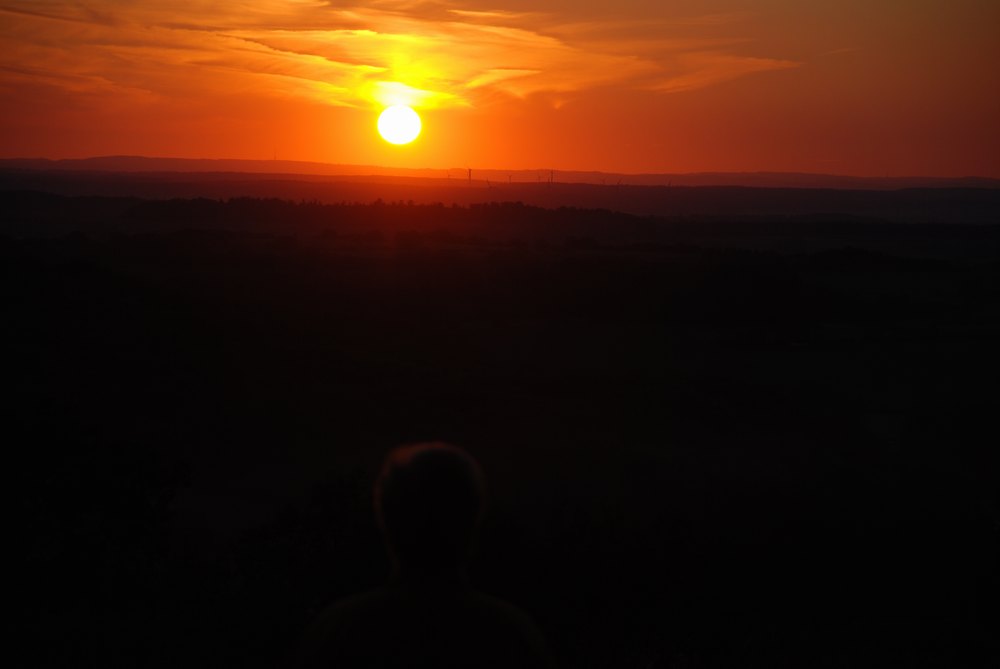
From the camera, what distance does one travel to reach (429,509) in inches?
83.0

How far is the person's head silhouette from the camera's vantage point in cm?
211

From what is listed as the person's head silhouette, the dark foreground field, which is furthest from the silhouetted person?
the dark foreground field

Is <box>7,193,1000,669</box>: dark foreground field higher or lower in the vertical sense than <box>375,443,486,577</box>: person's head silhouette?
lower

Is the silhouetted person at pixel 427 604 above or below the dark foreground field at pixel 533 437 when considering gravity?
above

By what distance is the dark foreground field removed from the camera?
358 inches

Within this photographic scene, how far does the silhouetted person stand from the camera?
2.06 m

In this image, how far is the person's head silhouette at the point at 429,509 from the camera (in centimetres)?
211

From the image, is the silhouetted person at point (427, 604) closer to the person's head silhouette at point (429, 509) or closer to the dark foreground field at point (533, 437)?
the person's head silhouette at point (429, 509)

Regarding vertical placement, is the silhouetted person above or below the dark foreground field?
above

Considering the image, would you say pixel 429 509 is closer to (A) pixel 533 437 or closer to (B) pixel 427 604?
(B) pixel 427 604

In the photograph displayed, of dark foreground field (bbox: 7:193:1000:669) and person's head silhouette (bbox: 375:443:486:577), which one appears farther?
dark foreground field (bbox: 7:193:1000:669)

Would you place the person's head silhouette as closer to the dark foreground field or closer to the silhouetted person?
the silhouetted person

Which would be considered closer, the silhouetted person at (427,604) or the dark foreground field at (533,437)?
the silhouetted person at (427,604)

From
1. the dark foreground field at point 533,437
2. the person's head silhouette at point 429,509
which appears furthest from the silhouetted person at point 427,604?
the dark foreground field at point 533,437
